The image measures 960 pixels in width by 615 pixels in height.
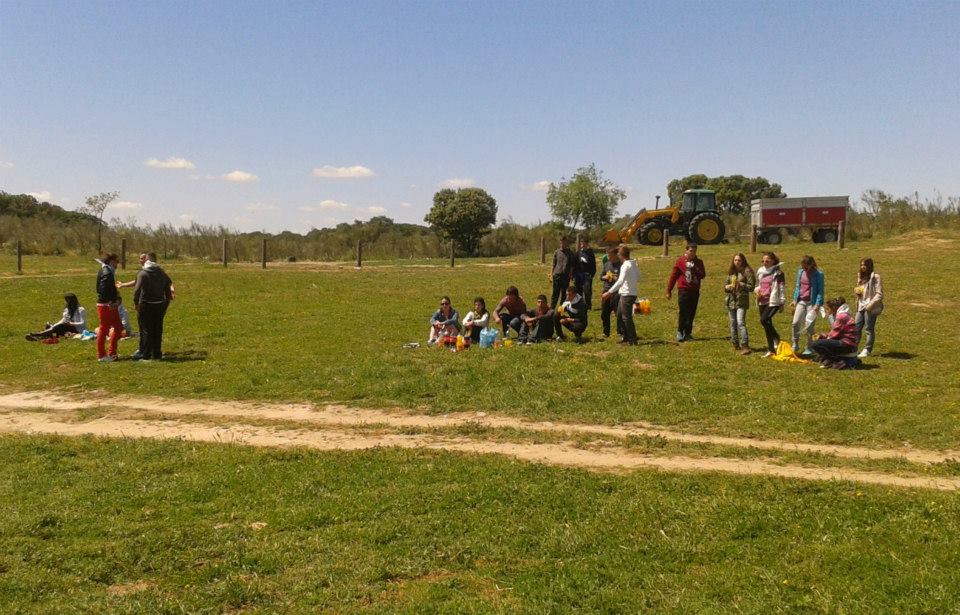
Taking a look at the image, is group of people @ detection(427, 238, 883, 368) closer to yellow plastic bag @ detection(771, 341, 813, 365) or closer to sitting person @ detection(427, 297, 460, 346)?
sitting person @ detection(427, 297, 460, 346)

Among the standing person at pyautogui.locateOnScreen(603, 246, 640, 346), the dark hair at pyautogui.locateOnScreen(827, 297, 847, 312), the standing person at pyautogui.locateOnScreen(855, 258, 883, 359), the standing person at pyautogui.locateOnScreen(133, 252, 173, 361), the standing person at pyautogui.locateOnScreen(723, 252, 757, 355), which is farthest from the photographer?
the standing person at pyautogui.locateOnScreen(603, 246, 640, 346)

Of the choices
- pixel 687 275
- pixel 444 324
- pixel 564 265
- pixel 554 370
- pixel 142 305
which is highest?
pixel 564 265

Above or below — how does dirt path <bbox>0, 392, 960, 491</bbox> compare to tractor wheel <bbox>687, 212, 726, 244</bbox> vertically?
below

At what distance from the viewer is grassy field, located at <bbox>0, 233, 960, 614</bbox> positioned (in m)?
4.66

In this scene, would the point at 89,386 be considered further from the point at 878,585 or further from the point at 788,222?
the point at 788,222

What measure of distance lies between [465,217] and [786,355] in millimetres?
43728

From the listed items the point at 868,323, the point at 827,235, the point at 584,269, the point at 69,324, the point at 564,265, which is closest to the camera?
the point at 868,323

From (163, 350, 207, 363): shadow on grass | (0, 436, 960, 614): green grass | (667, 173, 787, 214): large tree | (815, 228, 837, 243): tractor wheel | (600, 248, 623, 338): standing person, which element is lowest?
(0, 436, 960, 614): green grass

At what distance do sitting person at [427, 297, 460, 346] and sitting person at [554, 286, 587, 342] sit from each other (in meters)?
1.94

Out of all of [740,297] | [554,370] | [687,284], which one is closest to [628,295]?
[687,284]

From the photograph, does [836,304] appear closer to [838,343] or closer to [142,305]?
A: [838,343]

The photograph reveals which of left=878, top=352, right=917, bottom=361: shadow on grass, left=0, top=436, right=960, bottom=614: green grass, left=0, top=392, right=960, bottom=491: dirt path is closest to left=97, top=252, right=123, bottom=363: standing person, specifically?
left=0, top=392, right=960, bottom=491: dirt path

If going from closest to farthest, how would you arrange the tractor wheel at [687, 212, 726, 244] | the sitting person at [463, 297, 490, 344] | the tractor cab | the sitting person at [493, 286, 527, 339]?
the sitting person at [463, 297, 490, 344]
the sitting person at [493, 286, 527, 339]
the tractor wheel at [687, 212, 726, 244]
the tractor cab

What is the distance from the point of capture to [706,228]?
122ft
